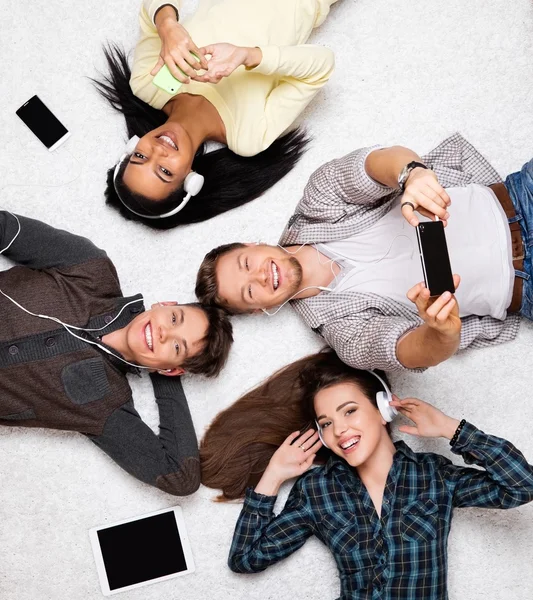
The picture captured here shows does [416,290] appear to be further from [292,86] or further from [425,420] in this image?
[292,86]

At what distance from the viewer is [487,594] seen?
177 centimetres

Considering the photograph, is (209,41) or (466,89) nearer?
(209,41)

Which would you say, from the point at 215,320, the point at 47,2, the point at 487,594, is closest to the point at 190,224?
the point at 215,320

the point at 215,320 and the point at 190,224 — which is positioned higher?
the point at 190,224

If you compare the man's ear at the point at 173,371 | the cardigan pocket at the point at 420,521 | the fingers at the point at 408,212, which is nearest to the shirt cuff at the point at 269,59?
the fingers at the point at 408,212

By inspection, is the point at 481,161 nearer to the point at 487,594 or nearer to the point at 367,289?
the point at 367,289

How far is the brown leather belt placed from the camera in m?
1.63

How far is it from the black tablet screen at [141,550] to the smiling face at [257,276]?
0.66 meters

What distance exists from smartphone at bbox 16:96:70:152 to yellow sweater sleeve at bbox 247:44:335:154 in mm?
558

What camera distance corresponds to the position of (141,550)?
1754mm

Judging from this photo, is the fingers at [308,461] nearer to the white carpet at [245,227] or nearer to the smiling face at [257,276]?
the white carpet at [245,227]

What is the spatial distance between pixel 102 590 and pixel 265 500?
20.6 inches

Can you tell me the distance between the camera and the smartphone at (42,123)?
1835mm

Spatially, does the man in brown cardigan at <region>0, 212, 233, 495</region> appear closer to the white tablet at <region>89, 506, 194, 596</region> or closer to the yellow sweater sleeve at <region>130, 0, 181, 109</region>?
the white tablet at <region>89, 506, 194, 596</region>
